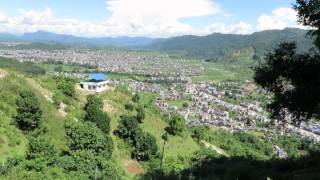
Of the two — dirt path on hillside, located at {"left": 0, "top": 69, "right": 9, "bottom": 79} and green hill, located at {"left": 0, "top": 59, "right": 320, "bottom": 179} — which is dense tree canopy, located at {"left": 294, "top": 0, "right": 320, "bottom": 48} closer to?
green hill, located at {"left": 0, "top": 59, "right": 320, "bottom": 179}

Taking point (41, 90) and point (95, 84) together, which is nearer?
point (41, 90)

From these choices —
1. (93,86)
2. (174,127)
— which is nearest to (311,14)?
(174,127)

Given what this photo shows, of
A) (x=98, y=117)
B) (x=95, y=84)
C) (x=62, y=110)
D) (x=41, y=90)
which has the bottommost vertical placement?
(x=98, y=117)

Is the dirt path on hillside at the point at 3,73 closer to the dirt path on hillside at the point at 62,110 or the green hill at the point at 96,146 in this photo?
the green hill at the point at 96,146

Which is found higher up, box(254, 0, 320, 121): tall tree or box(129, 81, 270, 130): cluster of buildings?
box(254, 0, 320, 121): tall tree


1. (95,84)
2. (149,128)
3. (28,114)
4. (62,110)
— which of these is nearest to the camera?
(28,114)

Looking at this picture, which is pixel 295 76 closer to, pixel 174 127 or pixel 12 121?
pixel 12 121

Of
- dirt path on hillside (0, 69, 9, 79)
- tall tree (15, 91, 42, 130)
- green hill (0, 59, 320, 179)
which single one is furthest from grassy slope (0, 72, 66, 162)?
tall tree (15, 91, 42, 130)
